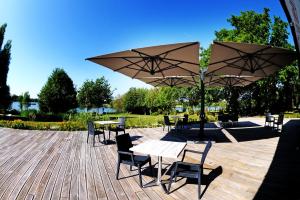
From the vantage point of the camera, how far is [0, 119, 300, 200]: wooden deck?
409 centimetres

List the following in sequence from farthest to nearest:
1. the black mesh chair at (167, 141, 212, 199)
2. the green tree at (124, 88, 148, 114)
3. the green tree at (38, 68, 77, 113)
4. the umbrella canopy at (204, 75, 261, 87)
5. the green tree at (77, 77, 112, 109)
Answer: the green tree at (124, 88, 148, 114) → the green tree at (77, 77, 112, 109) → the green tree at (38, 68, 77, 113) → the umbrella canopy at (204, 75, 261, 87) → the black mesh chair at (167, 141, 212, 199)

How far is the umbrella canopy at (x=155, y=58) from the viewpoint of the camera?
17.6ft

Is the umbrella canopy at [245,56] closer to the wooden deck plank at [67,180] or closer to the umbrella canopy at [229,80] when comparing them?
the umbrella canopy at [229,80]

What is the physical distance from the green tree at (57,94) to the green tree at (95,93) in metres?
3.59

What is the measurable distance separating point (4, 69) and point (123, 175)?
3253cm

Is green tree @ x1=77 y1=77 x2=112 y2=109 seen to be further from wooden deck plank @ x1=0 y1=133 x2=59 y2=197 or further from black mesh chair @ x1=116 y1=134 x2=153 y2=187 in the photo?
black mesh chair @ x1=116 y1=134 x2=153 y2=187

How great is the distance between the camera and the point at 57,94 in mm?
31578

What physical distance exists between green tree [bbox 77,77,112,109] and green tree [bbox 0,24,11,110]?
36.8ft

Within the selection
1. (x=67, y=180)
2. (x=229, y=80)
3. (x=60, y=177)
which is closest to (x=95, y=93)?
(x=229, y=80)

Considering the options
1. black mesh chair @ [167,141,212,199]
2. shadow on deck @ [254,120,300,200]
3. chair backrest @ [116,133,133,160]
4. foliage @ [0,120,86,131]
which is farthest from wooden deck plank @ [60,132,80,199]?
foliage @ [0,120,86,131]

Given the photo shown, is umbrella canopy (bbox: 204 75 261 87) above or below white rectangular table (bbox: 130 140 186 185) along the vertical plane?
above

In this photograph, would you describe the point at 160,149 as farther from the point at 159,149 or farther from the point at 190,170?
the point at 190,170

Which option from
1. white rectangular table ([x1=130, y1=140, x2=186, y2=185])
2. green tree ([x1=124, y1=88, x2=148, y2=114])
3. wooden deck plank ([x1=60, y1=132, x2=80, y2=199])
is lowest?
wooden deck plank ([x1=60, y1=132, x2=80, y2=199])

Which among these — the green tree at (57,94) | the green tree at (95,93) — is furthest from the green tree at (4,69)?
the green tree at (95,93)
